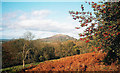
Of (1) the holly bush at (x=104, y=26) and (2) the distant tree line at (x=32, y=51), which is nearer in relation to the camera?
(1) the holly bush at (x=104, y=26)

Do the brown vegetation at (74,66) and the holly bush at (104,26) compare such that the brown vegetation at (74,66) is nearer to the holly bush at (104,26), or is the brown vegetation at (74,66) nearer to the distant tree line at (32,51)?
the holly bush at (104,26)

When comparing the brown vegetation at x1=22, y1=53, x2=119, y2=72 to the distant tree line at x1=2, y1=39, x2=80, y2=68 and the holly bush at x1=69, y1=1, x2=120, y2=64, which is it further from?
the distant tree line at x1=2, y1=39, x2=80, y2=68

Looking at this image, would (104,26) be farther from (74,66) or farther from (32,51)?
(32,51)

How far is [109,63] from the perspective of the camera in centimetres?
574

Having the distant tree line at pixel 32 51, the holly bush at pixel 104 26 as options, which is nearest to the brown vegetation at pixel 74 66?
the holly bush at pixel 104 26

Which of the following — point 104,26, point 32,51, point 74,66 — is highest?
point 104,26

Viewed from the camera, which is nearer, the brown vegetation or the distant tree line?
the brown vegetation

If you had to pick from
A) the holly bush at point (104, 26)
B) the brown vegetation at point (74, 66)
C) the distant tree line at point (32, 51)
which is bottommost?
the distant tree line at point (32, 51)

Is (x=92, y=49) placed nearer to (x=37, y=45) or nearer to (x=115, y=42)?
(x=115, y=42)

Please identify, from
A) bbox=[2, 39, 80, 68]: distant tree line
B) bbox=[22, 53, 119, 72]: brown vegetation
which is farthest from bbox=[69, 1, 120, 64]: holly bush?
bbox=[2, 39, 80, 68]: distant tree line

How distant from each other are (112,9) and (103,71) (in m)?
3.16

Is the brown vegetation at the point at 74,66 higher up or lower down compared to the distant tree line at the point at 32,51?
higher up

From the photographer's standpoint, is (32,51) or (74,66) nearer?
(74,66)

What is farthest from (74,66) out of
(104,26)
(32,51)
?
(32,51)
